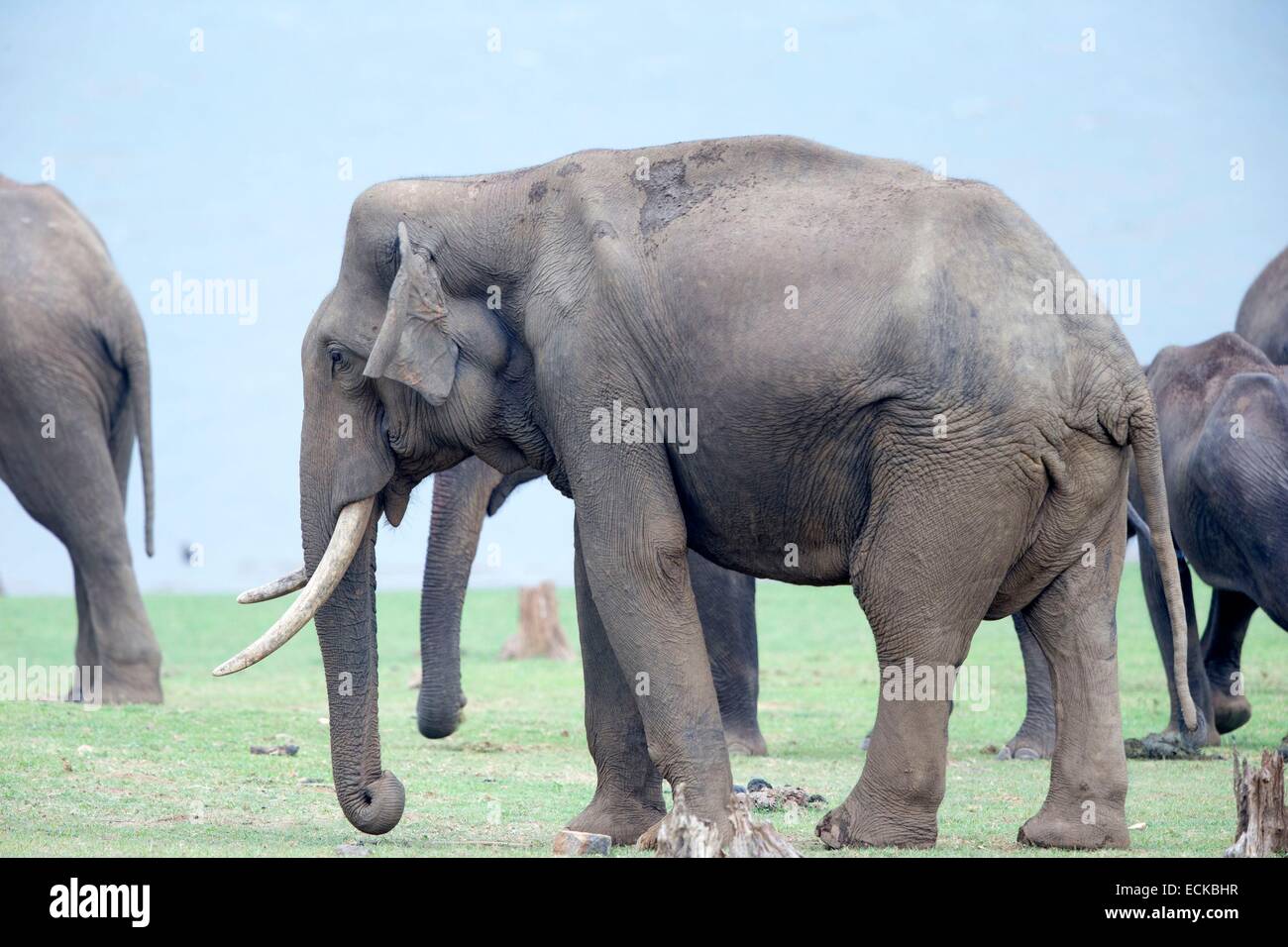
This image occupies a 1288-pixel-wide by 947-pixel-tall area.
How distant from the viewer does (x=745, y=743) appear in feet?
37.9

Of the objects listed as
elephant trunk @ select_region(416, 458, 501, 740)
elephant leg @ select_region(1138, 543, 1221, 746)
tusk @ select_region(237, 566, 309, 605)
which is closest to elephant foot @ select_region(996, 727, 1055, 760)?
elephant leg @ select_region(1138, 543, 1221, 746)

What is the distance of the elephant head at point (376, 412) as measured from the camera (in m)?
7.84

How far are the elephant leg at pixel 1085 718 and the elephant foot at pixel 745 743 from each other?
12.8ft

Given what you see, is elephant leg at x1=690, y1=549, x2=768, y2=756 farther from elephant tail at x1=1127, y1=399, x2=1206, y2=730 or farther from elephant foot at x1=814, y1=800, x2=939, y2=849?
elephant tail at x1=1127, y1=399, x2=1206, y2=730

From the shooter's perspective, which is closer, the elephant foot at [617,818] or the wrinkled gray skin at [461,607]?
the elephant foot at [617,818]

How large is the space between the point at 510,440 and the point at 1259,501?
5081mm

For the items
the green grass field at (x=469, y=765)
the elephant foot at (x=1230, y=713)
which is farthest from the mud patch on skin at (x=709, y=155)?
the elephant foot at (x=1230, y=713)

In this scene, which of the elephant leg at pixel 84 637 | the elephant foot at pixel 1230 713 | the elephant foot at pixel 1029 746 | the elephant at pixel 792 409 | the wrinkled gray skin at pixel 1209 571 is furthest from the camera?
the elephant leg at pixel 84 637

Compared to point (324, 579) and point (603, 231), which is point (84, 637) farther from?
point (603, 231)

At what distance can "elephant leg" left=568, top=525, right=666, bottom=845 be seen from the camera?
8.23 meters

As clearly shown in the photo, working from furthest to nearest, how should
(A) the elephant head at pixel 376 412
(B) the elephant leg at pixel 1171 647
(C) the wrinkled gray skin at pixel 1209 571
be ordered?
(B) the elephant leg at pixel 1171 647 < (C) the wrinkled gray skin at pixel 1209 571 < (A) the elephant head at pixel 376 412

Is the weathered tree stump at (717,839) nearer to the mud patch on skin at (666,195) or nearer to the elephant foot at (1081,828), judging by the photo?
the elephant foot at (1081,828)
